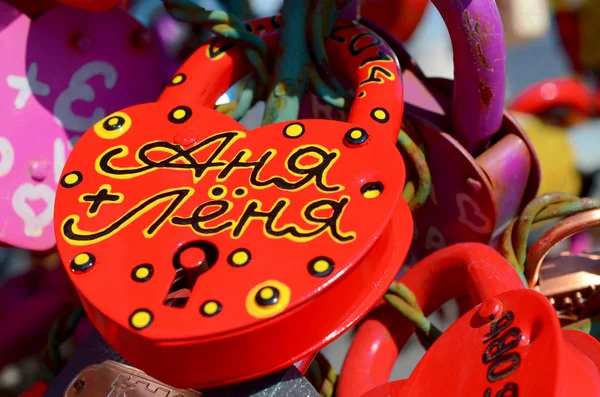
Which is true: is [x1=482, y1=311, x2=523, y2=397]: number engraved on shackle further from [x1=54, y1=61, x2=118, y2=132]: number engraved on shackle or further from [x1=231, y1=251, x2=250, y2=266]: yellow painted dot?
[x1=54, y1=61, x2=118, y2=132]: number engraved on shackle

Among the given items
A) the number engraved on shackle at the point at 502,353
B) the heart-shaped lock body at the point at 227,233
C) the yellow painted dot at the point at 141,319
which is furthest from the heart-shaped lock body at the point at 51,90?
the number engraved on shackle at the point at 502,353

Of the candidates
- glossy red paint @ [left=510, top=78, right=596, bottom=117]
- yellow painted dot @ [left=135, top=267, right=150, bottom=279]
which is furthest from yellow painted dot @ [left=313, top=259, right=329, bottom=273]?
glossy red paint @ [left=510, top=78, right=596, bottom=117]

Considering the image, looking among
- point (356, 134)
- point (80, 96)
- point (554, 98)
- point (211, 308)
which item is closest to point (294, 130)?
point (356, 134)

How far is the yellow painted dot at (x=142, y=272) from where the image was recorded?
44 centimetres

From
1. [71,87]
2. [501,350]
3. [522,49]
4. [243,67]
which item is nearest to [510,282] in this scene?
[501,350]

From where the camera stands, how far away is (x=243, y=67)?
0.64 m

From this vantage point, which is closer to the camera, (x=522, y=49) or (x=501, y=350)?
(x=501, y=350)

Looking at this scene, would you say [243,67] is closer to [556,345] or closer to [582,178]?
[556,345]

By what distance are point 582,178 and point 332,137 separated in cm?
56

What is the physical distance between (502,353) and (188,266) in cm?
19

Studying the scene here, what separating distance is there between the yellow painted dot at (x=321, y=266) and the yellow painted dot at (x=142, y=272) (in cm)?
10

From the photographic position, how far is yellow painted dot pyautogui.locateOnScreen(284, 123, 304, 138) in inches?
19.8

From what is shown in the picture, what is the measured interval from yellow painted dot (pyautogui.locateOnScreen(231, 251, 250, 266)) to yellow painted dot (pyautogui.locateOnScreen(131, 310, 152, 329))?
0.19ft

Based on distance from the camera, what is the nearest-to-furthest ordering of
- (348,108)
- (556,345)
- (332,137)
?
(556,345), (332,137), (348,108)
